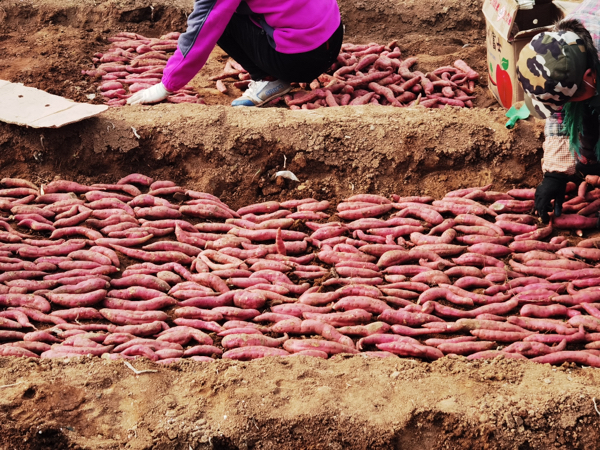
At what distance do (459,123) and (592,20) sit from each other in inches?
67.6

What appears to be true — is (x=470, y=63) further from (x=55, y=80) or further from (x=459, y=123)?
(x=55, y=80)

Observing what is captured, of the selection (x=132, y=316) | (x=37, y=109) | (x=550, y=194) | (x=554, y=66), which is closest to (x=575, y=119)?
(x=550, y=194)

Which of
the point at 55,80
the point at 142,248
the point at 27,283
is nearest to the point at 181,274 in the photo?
the point at 142,248

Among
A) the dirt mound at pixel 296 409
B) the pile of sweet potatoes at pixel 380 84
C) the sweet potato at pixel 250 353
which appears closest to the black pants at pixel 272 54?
the pile of sweet potatoes at pixel 380 84

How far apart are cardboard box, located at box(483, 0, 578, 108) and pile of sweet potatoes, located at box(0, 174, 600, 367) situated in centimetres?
130

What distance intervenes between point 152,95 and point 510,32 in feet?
10.2

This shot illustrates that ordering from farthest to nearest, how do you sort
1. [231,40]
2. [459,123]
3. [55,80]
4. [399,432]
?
1. [55,80]
2. [231,40]
3. [459,123]
4. [399,432]

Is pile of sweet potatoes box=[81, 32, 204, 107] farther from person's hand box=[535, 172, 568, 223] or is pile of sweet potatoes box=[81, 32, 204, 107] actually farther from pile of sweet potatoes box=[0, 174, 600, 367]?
person's hand box=[535, 172, 568, 223]

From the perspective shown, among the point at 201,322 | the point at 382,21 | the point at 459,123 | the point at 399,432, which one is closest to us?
the point at 399,432

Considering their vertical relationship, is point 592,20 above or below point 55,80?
Answer: above

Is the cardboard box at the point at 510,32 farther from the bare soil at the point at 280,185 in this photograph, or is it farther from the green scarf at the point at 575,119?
the green scarf at the point at 575,119

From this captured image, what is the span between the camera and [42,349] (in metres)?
3.57

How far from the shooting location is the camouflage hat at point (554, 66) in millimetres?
3404

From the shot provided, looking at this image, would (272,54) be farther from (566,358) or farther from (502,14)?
(566,358)
